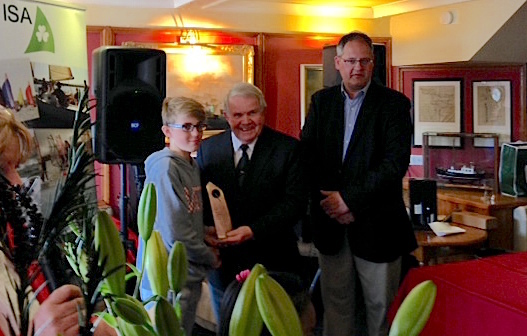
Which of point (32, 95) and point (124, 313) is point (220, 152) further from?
point (124, 313)

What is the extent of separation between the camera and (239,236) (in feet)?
7.52

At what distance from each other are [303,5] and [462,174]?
202 centimetres

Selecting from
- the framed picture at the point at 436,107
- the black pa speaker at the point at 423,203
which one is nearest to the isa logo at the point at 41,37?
the black pa speaker at the point at 423,203

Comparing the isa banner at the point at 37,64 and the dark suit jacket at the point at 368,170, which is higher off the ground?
the isa banner at the point at 37,64

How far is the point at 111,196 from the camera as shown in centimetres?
499

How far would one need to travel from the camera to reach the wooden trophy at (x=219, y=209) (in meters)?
2.31

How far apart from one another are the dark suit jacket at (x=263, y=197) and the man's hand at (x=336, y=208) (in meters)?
0.11

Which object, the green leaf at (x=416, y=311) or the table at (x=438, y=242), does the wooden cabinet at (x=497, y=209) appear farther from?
the green leaf at (x=416, y=311)

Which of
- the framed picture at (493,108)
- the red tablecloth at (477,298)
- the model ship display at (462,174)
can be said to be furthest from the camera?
the framed picture at (493,108)

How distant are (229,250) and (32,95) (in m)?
1.27

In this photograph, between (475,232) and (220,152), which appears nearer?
(220,152)

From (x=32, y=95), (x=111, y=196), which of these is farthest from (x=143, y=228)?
(x=111, y=196)

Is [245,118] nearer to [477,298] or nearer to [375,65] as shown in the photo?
[477,298]

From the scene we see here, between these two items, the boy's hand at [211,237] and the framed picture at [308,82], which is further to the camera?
the framed picture at [308,82]
